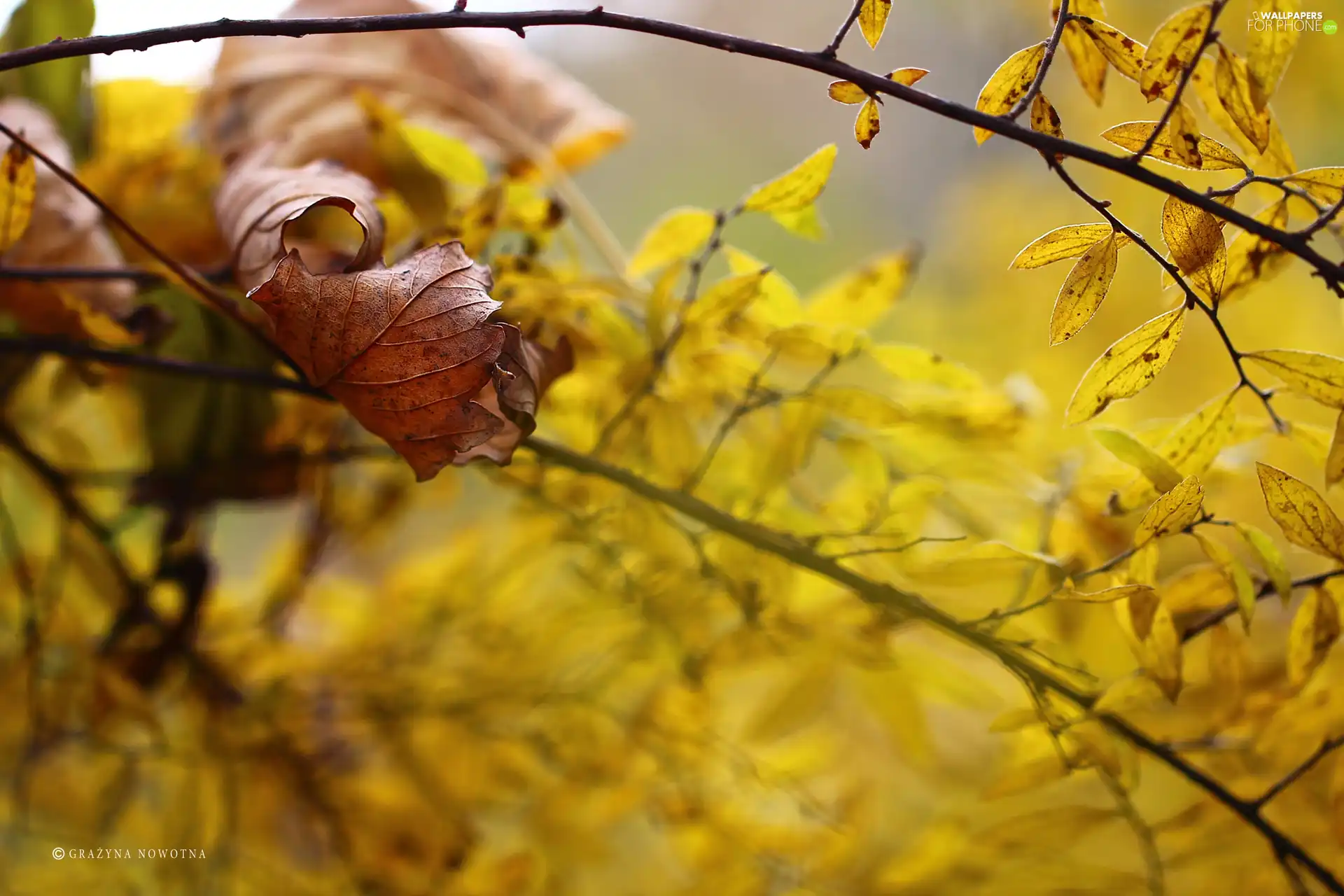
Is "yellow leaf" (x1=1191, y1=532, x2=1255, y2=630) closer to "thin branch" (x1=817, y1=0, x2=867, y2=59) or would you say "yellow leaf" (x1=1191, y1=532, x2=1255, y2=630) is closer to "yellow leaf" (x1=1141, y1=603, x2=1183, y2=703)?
"yellow leaf" (x1=1141, y1=603, x2=1183, y2=703)

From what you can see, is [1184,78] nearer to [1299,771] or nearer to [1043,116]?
[1043,116]

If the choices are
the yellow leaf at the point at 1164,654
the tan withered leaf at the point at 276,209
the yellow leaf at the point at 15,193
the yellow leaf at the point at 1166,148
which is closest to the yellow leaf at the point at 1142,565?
the yellow leaf at the point at 1164,654

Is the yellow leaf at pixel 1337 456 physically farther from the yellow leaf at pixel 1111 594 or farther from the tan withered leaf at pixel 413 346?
the tan withered leaf at pixel 413 346

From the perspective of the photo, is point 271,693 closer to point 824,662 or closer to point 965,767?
point 824,662

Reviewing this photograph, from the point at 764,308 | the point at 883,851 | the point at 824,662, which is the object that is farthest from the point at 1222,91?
the point at 883,851

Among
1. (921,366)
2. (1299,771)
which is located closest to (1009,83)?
(921,366)

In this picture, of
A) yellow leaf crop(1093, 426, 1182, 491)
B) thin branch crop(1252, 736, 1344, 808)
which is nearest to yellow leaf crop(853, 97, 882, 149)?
yellow leaf crop(1093, 426, 1182, 491)
